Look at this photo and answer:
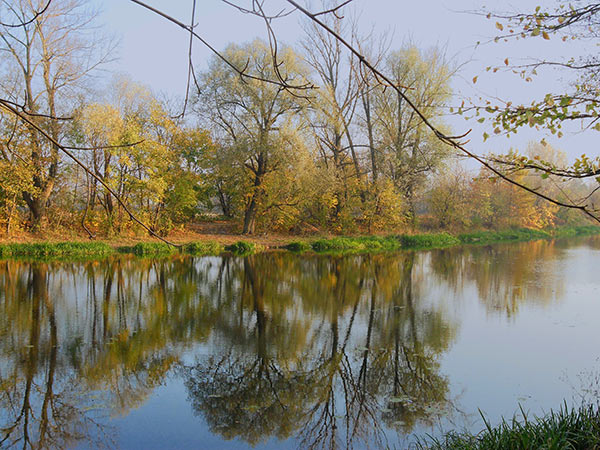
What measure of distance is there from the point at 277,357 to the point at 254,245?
13285mm

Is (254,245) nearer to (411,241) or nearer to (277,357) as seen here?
(411,241)

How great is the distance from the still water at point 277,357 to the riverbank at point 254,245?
3.28 m

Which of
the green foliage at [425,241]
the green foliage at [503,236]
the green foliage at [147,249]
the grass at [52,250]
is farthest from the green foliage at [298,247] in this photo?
the green foliage at [503,236]

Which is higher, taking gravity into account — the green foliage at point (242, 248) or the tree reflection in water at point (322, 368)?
the green foliage at point (242, 248)

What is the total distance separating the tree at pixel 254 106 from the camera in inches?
826

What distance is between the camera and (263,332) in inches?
323

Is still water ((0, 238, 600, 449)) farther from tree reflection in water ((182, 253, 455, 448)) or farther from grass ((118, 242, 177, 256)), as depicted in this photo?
grass ((118, 242, 177, 256))

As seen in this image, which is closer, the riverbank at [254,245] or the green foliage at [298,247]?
the riverbank at [254,245]

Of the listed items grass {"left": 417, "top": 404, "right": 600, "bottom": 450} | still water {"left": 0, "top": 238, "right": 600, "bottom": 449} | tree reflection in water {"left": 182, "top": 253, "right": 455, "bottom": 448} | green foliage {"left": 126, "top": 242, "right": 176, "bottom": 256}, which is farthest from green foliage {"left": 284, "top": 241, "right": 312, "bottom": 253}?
grass {"left": 417, "top": 404, "right": 600, "bottom": 450}

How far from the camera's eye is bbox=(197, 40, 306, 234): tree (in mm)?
20984

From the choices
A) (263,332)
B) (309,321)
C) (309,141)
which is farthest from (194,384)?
(309,141)

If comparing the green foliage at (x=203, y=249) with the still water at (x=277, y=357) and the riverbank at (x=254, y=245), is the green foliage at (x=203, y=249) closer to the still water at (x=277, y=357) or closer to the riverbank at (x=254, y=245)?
the riverbank at (x=254, y=245)

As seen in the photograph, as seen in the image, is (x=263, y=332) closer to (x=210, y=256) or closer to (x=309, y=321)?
(x=309, y=321)

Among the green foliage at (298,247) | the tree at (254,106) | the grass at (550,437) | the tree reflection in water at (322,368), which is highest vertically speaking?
the tree at (254,106)
